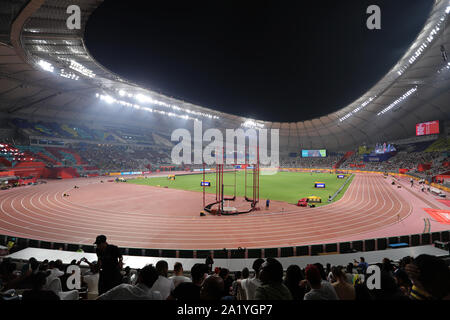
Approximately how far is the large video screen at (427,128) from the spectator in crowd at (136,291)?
63074mm

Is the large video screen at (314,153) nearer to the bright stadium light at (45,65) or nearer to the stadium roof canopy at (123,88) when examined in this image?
the stadium roof canopy at (123,88)

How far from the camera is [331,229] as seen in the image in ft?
41.8

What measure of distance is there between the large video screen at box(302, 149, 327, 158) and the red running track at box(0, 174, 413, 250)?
60412 mm

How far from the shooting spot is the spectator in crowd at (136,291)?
84.7 inches

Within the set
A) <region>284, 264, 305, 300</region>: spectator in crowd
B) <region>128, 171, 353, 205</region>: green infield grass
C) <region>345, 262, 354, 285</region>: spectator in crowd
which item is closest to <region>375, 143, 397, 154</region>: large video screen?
<region>128, 171, 353, 205</region>: green infield grass

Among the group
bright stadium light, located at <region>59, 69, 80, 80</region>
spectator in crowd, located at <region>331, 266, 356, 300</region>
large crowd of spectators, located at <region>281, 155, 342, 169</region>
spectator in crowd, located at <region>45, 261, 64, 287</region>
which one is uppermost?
bright stadium light, located at <region>59, 69, 80, 80</region>

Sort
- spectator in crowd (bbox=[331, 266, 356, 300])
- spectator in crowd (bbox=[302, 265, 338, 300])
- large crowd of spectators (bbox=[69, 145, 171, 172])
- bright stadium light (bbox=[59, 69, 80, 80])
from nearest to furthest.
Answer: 1. spectator in crowd (bbox=[302, 265, 338, 300])
2. spectator in crowd (bbox=[331, 266, 356, 300])
3. bright stadium light (bbox=[59, 69, 80, 80])
4. large crowd of spectators (bbox=[69, 145, 171, 172])

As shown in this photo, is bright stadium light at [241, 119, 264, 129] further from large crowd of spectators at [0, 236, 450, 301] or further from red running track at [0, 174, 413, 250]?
large crowd of spectators at [0, 236, 450, 301]

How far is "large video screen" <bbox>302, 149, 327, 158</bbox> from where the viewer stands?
77744mm

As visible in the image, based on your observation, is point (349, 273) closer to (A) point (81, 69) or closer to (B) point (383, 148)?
(A) point (81, 69)

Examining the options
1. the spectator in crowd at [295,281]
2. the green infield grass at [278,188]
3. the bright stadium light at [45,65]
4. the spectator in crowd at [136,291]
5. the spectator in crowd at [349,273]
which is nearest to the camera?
the spectator in crowd at [136,291]

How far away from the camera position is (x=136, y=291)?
225cm

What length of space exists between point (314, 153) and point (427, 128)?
34.8 m

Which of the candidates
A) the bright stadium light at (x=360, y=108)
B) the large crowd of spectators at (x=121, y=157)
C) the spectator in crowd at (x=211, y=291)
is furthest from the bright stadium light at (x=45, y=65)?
the bright stadium light at (x=360, y=108)
